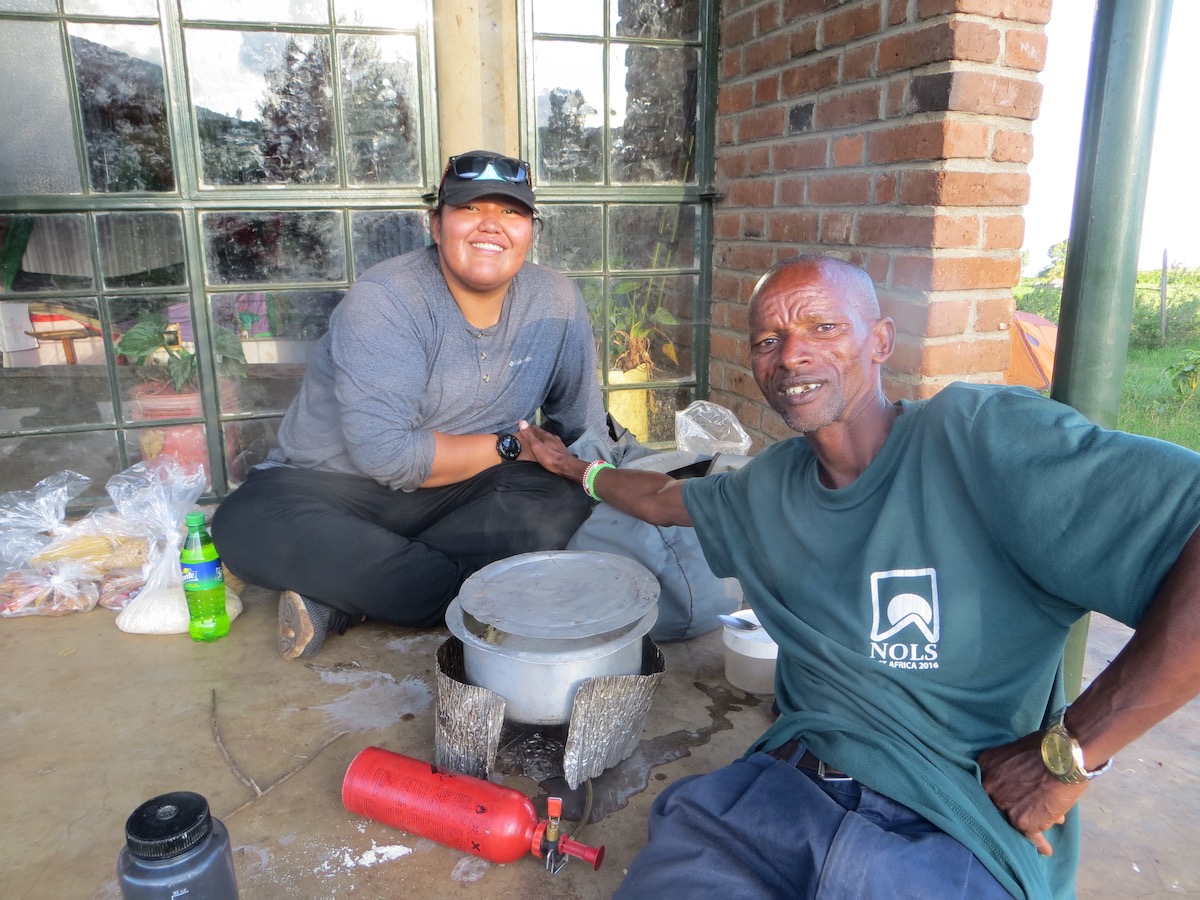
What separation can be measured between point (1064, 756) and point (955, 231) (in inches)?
72.2

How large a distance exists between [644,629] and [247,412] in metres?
2.38

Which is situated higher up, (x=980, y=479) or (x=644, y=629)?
(x=980, y=479)

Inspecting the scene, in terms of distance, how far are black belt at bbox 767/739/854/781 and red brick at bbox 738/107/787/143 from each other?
8.36 feet

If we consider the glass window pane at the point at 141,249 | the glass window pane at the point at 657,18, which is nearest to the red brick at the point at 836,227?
the glass window pane at the point at 657,18

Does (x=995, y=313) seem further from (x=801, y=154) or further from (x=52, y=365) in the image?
(x=52, y=365)

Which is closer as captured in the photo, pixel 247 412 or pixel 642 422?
pixel 247 412

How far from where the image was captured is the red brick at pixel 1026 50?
8.54 feet

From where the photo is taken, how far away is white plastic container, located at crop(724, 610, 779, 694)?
241 centimetres

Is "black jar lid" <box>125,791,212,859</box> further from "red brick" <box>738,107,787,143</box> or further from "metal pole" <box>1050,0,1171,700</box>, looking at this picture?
"red brick" <box>738,107,787,143</box>

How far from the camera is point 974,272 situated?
2736 millimetres

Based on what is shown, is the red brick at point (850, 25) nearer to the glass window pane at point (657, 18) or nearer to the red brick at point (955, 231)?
the red brick at point (955, 231)

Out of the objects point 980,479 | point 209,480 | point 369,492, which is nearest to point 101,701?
point 369,492

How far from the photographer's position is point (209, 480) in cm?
373

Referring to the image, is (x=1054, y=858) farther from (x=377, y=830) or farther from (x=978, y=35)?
(x=978, y=35)
